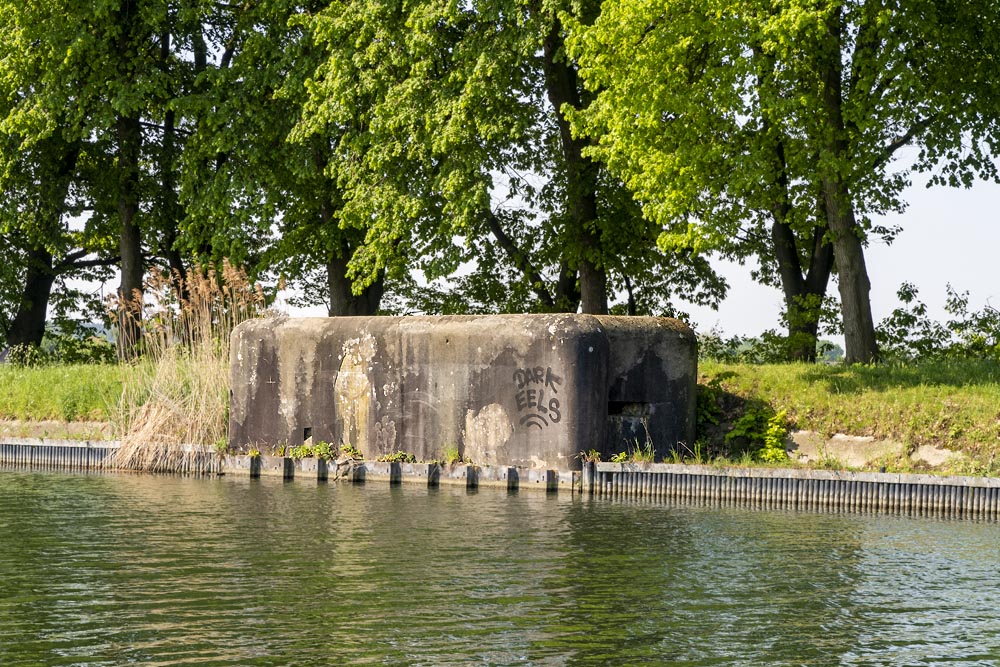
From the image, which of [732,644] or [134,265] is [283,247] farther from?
Result: [732,644]

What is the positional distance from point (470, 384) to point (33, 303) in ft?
61.9

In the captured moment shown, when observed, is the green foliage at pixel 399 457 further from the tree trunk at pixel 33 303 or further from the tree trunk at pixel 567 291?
the tree trunk at pixel 33 303

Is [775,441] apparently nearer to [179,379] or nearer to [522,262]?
[179,379]

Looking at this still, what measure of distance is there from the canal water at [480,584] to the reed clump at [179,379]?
10.00 ft

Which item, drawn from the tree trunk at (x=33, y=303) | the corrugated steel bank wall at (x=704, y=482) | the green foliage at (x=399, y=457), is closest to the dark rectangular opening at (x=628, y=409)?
the corrugated steel bank wall at (x=704, y=482)

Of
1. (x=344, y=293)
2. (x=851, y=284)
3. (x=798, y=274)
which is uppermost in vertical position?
(x=798, y=274)

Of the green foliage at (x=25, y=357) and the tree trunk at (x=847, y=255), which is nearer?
the tree trunk at (x=847, y=255)

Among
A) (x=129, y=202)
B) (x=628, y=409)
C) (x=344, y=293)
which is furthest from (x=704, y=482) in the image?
(x=129, y=202)

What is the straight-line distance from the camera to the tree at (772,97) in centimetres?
1888

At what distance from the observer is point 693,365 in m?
16.6

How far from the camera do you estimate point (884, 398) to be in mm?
16406

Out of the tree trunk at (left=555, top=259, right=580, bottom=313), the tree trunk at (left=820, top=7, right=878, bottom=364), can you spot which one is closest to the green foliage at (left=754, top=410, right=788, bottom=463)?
the tree trunk at (left=820, top=7, right=878, bottom=364)

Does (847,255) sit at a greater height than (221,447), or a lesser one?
greater

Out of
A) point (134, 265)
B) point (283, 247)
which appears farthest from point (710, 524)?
point (134, 265)
